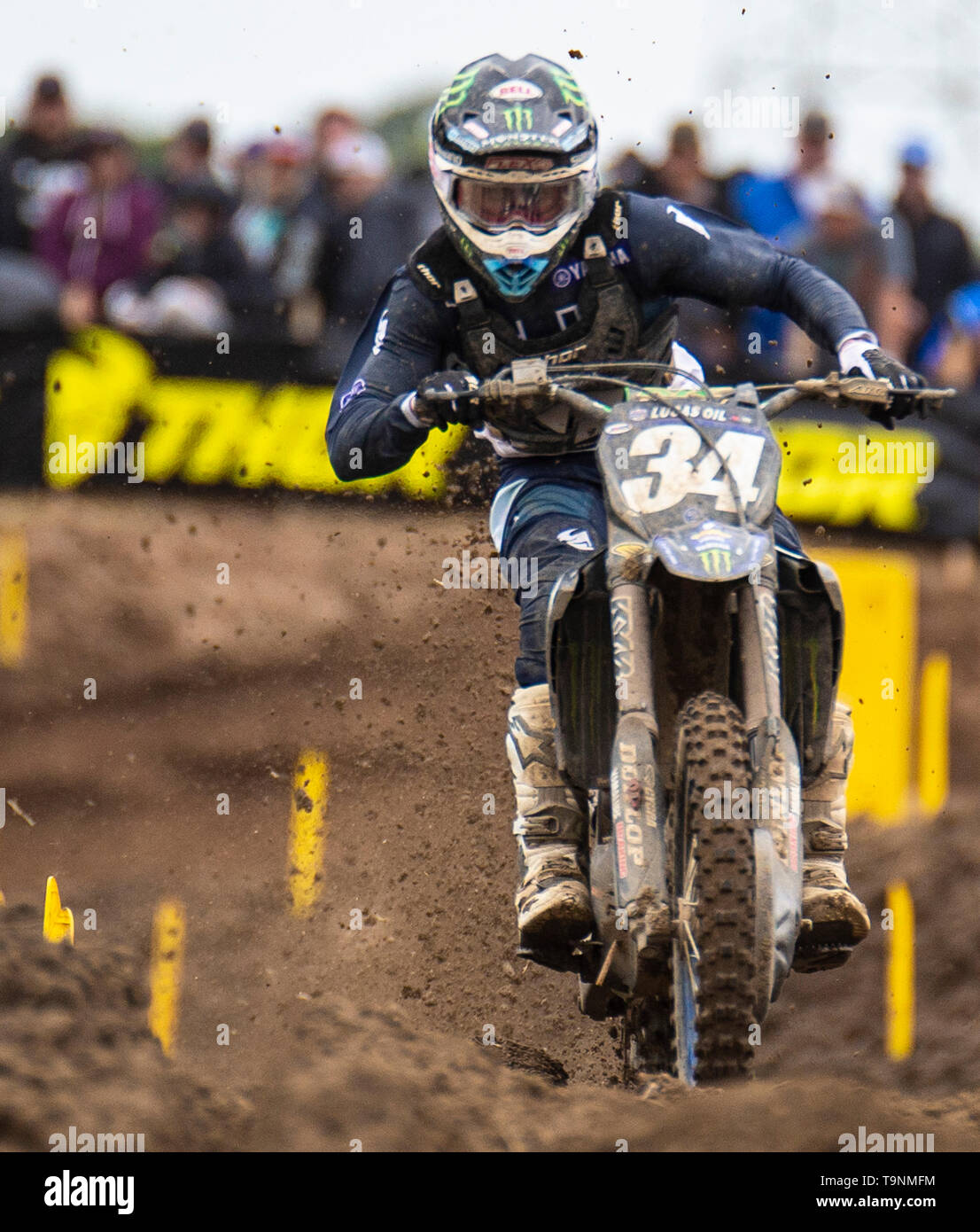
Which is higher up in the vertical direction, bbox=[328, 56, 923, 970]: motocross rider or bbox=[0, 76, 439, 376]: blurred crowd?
bbox=[0, 76, 439, 376]: blurred crowd

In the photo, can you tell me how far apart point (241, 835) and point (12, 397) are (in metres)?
2.54

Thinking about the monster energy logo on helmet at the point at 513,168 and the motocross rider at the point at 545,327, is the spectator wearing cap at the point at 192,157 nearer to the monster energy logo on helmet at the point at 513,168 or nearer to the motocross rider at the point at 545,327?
the motocross rider at the point at 545,327

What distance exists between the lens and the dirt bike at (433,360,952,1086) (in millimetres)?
4473

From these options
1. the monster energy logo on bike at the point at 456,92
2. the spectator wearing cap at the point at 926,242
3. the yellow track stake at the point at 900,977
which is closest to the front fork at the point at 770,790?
the monster energy logo on bike at the point at 456,92

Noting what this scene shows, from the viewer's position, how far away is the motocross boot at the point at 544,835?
5086 millimetres

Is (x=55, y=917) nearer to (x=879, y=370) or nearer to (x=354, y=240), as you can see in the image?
(x=879, y=370)

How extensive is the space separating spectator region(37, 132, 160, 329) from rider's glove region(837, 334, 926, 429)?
4.89 metres

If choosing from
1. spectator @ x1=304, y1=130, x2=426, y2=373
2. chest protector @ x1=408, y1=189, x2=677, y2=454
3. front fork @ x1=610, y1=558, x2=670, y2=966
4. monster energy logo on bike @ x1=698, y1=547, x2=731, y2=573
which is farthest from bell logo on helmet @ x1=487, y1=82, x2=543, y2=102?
spectator @ x1=304, y1=130, x2=426, y2=373

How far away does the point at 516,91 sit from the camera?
557cm

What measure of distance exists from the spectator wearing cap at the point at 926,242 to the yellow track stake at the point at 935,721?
78.7 inches

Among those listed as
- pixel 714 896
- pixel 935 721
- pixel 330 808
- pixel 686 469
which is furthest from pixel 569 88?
pixel 935 721

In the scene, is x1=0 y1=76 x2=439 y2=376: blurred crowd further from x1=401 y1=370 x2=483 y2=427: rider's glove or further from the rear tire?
the rear tire

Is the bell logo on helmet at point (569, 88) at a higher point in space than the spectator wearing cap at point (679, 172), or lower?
lower

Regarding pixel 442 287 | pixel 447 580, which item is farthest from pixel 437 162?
pixel 447 580
